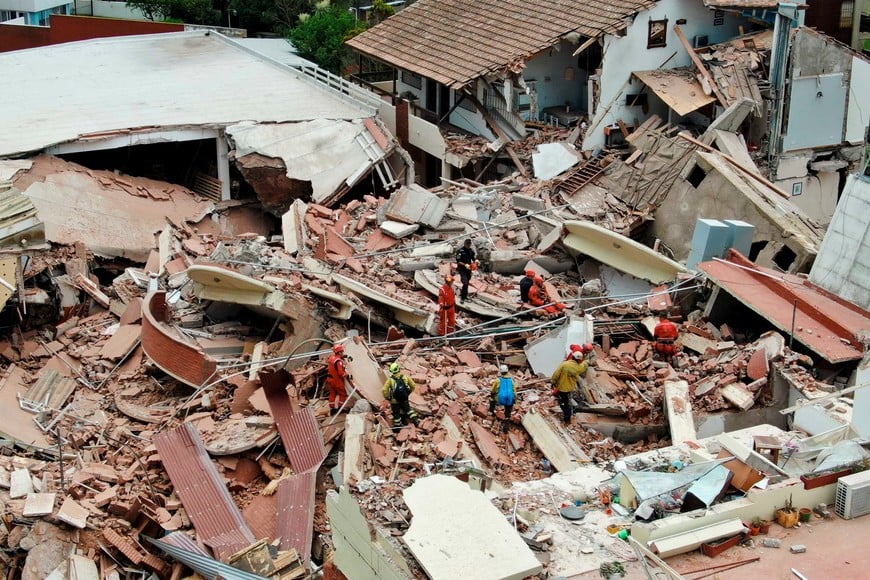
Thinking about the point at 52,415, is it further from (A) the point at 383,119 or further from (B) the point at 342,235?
(A) the point at 383,119

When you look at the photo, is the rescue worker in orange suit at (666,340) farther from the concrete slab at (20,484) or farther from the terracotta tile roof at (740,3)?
the terracotta tile roof at (740,3)

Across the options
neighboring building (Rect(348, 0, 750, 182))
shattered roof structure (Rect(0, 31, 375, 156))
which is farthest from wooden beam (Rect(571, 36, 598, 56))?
shattered roof structure (Rect(0, 31, 375, 156))

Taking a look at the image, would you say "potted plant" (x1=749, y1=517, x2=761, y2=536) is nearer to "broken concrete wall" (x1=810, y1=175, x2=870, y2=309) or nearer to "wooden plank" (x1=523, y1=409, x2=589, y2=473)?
Answer: "wooden plank" (x1=523, y1=409, x2=589, y2=473)

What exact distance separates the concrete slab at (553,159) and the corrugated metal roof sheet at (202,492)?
11248 mm

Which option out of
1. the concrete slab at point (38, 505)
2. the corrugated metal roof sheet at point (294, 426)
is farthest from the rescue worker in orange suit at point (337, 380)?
the concrete slab at point (38, 505)

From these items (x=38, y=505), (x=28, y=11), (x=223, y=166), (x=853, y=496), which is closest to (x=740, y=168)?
(x=223, y=166)

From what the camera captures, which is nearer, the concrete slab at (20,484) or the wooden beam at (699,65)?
the concrete slab at (20,484)

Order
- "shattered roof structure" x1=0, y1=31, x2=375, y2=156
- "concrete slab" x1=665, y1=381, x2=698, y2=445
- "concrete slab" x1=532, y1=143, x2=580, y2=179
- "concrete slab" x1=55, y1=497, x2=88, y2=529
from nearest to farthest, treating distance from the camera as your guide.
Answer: "concrete slab" x1=55, y1=497, x2=88, y2=529 → "concrete slab" x1=665, y1=381, x2=698, y2=445 → "concrete slab" x1=532, y1=143, x2=580, y2=179 → "shattered roof structure" x1=0, y1=31, x2=375, y2=156

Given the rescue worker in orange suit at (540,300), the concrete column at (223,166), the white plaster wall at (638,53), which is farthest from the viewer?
the concrete column at (223,166)

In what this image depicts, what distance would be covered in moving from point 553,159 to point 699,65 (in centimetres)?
382

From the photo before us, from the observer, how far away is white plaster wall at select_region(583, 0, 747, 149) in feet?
76.8

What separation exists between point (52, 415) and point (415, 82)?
1563 cm

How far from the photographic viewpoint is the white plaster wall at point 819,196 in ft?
78.1

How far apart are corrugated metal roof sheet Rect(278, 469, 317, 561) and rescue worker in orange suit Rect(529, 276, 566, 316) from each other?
5452 mm
